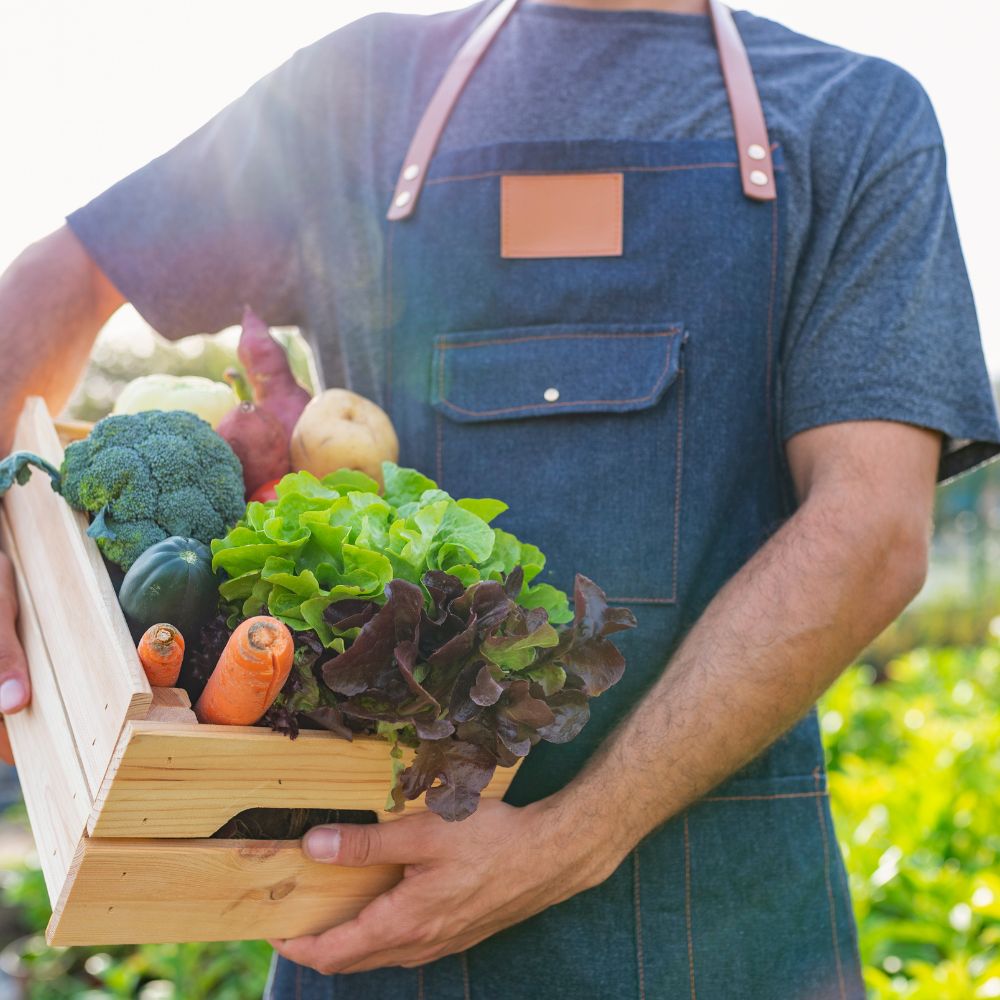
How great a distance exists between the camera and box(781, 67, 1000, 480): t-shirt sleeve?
1.78m

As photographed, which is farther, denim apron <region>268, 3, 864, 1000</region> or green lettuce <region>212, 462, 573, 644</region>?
denim apron <region>268, 3, 864, 1000</region>

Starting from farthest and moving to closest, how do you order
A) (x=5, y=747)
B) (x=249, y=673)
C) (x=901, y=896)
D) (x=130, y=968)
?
(x=130, y=968), (x=901, y=896), (x=5, y=747), (x=249, y=673)

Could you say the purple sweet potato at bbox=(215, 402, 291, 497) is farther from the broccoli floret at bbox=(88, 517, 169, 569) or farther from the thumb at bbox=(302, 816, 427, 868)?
the thumb at bbox=(302, 816, 427, 868)

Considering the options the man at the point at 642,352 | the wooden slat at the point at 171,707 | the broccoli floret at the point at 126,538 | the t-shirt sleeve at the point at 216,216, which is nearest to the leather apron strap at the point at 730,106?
the man at the point at 642,352

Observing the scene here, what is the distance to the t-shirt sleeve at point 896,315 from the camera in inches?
70.0

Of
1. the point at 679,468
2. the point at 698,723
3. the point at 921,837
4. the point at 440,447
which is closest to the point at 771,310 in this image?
the point at 679,468

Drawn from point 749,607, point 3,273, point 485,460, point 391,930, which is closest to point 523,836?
point 391,930

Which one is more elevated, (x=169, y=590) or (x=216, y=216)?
(x=216, y=216)

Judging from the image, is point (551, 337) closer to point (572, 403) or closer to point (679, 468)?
point (572, 403)

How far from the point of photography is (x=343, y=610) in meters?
1.38

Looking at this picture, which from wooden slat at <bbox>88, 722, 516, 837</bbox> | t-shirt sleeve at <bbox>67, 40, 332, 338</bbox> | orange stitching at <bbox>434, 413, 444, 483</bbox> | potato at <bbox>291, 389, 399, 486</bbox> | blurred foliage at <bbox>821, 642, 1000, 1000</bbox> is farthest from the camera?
blurred foliage at <bbox>821, 642, 1000, 1000</bbox>

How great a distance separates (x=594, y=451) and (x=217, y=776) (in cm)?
88

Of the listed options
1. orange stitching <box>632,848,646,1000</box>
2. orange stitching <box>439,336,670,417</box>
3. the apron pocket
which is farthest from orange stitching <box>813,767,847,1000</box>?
orange stitching <box>439,336,670,417</box>

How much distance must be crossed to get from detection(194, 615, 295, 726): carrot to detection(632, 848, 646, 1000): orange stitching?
805 millimetres
